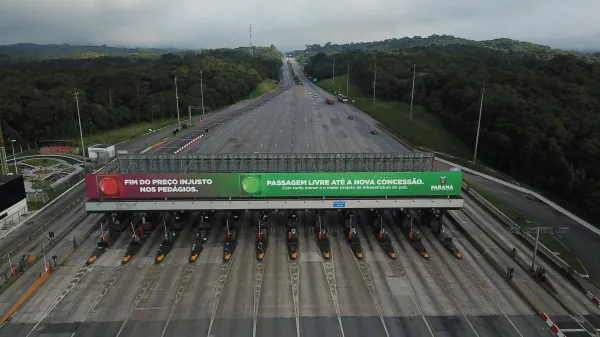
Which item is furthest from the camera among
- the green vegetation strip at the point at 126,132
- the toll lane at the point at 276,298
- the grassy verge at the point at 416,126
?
the green vegetation strip at the point at 126,132

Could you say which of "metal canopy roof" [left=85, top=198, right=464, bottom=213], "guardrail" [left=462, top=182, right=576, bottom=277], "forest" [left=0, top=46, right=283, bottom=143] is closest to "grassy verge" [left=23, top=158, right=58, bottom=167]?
"forest" [left=0, top=46, right=283, bottom=143]

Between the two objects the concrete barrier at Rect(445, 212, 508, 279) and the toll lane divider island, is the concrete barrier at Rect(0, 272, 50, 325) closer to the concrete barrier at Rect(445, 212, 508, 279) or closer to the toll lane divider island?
the toll lane divider island

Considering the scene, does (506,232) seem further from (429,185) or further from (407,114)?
(407,114)

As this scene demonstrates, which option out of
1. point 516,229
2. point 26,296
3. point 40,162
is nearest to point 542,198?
point 516,229

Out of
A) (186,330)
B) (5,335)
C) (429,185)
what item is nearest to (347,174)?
(429,185)

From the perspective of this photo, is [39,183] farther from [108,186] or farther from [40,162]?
[108,186]

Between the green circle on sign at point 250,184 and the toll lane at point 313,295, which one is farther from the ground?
the green circle on sign at point 250,184

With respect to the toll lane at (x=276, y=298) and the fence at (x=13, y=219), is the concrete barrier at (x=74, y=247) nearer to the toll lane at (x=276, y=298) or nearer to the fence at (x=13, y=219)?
the fence at (x=13, y=219)

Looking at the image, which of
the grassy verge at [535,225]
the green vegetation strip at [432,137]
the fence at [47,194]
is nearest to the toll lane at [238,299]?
the fence at [47,194]
